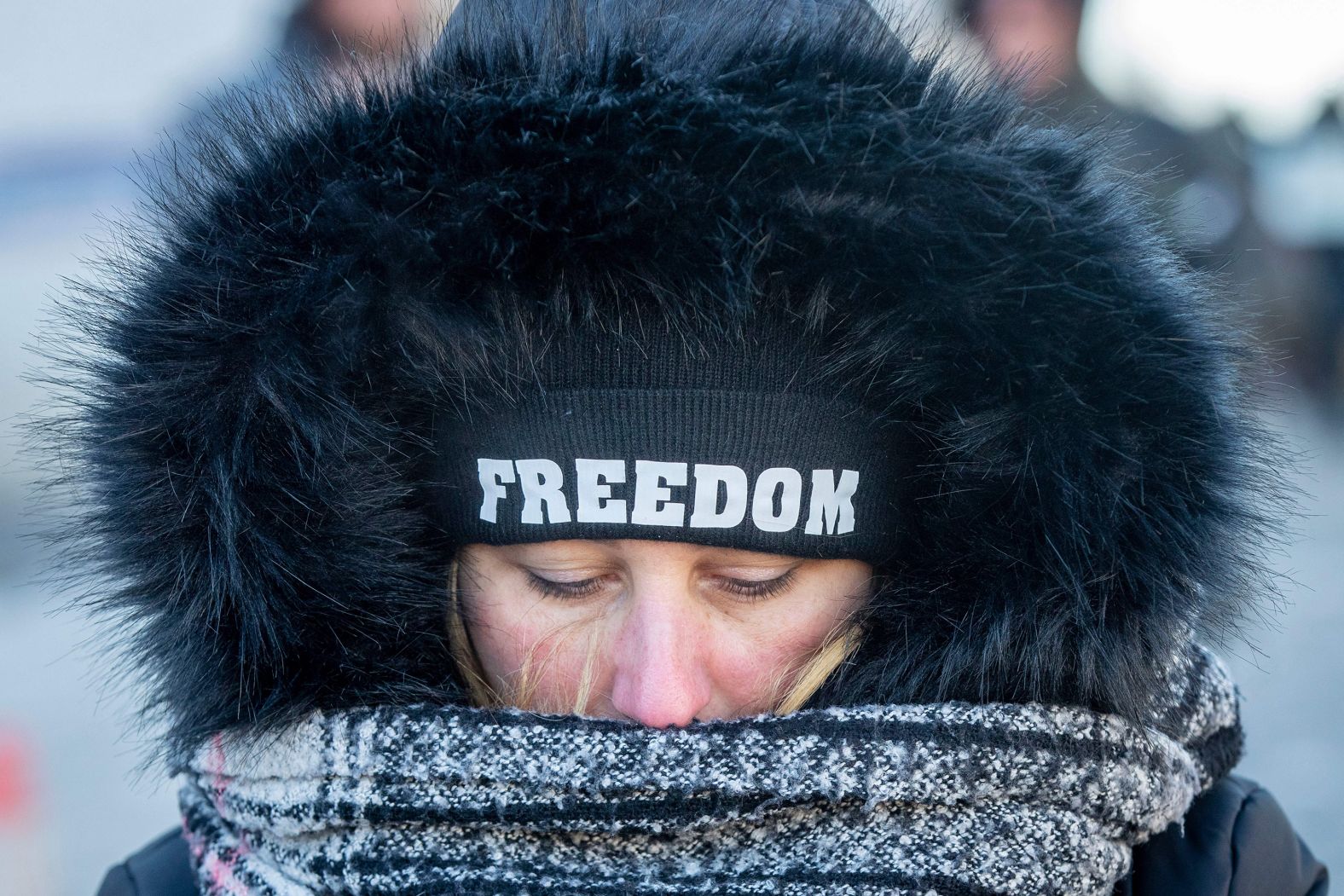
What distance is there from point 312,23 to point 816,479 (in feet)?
7.17

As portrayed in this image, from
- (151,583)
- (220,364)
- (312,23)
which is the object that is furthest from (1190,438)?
(312,23)

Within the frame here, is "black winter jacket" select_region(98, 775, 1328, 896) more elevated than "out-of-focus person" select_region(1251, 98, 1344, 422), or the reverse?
"out-of-focus person" select_region(1251, 98, 1344, 422)

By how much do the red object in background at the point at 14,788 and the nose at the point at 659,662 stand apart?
2.37 meters

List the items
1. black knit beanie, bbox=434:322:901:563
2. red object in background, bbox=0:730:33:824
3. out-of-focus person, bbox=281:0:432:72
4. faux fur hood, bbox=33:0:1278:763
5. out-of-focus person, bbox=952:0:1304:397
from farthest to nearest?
red object in background, bbox=0:730:33:824 < out-of-focus person, bbox=281:0:432:72 < out-of-focus person, bbox=952:0:1304:397 < black knit beanie, bbox=434:322:901:563 < faux fur hood, bbox=33:0:1278:763

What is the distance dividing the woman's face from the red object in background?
2.22m

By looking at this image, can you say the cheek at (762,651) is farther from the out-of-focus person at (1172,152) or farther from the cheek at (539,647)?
the out-of-focus person at (1172,152)

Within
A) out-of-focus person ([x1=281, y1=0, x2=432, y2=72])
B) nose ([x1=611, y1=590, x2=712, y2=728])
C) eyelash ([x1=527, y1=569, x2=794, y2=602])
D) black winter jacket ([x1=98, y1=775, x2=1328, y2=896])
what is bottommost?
black winter jacket ([x1=98, y1=775, x2=1328, y2=896])

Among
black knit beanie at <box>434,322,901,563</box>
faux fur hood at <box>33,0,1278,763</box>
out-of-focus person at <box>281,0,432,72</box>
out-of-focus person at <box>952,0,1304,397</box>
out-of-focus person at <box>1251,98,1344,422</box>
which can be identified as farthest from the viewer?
out-of-focus person at <box>1251,98,1344,422</box>

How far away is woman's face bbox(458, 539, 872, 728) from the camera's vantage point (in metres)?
1.36

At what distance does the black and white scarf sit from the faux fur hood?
8 centimetres

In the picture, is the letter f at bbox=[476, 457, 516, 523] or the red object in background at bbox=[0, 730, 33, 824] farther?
the red object in background at bbox=[0, 730, 33, 824]

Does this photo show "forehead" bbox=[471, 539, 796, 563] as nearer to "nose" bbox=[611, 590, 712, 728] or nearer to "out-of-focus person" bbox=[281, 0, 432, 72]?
"nose" bbox=[611, 590, 712, 728]

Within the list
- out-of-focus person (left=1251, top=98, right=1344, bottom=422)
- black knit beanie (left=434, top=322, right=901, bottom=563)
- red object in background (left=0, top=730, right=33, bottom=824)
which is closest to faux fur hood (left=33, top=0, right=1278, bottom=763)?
black knit beanie (left=434, top=322, right=901, bottom=563)

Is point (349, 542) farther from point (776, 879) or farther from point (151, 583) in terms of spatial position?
point (776, 879)
